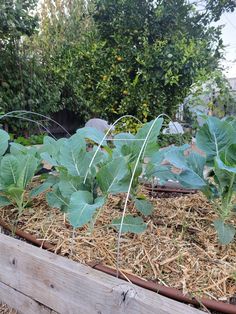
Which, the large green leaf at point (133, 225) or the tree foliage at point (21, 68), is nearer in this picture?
the large green leaf at point (133, 225)

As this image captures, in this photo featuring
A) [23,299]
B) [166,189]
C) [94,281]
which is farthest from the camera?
[166,189]

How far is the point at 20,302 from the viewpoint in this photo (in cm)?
91

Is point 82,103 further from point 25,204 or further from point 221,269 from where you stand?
point 221,269

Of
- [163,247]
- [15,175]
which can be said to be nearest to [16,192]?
[15,175]

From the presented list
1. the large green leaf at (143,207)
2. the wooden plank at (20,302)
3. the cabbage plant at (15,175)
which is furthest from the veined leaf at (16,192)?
the large green leaf at (143,207)

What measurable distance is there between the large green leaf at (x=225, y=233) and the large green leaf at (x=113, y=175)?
30 centimetres

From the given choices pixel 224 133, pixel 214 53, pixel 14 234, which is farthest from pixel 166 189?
pixel 214 53

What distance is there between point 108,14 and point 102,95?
44.3 inches

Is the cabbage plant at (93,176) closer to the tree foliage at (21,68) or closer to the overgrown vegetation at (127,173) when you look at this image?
the overgrown vegetation at (127,173)

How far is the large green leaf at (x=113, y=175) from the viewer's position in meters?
0.87

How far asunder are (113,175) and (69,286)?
0.33m

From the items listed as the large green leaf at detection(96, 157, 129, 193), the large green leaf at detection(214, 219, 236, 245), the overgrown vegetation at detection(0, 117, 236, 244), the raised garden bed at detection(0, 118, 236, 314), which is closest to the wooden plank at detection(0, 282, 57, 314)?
the raised garden bed at detection(0, 118, 236, 314)

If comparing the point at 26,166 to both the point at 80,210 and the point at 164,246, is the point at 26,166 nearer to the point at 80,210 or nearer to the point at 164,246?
the point at 80,210

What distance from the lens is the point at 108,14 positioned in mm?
4133
